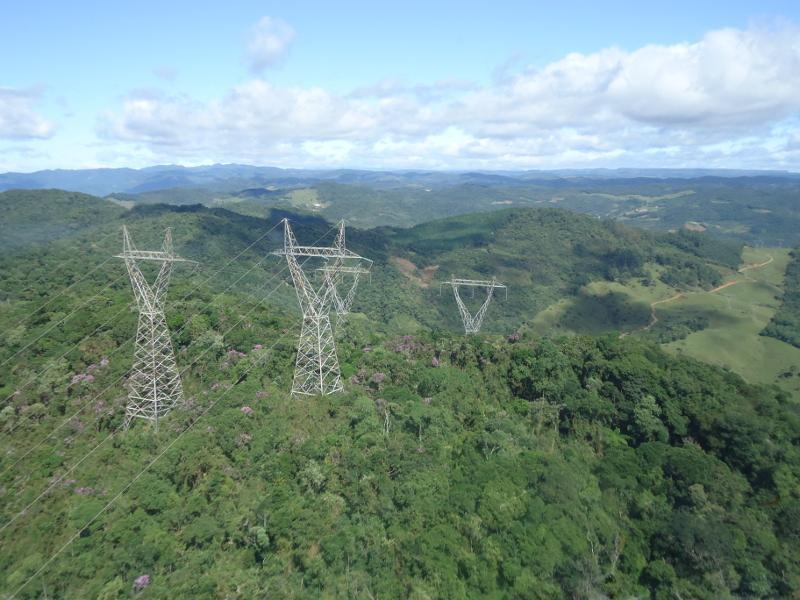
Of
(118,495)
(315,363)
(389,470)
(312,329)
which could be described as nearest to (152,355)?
(118,495)

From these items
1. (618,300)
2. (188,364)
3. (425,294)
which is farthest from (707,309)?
(188,364)

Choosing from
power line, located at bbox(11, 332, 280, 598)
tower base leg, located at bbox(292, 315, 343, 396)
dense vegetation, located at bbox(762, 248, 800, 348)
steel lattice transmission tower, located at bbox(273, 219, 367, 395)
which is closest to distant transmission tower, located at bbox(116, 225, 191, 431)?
power line, located at bbox(11, 332, 280, 598)

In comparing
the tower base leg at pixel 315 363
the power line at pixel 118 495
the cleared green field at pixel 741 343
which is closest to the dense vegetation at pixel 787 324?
the cleared green field at pixel 741 343

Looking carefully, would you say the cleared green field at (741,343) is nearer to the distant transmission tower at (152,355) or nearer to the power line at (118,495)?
the power line at (118,495)

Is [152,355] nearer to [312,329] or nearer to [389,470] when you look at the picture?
[312,329]

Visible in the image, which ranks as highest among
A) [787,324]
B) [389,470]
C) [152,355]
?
[152,355]

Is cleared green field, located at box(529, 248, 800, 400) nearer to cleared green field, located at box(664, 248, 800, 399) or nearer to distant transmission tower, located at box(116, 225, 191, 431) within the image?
cleared green field, located at box(664, 248, 800, 399)
